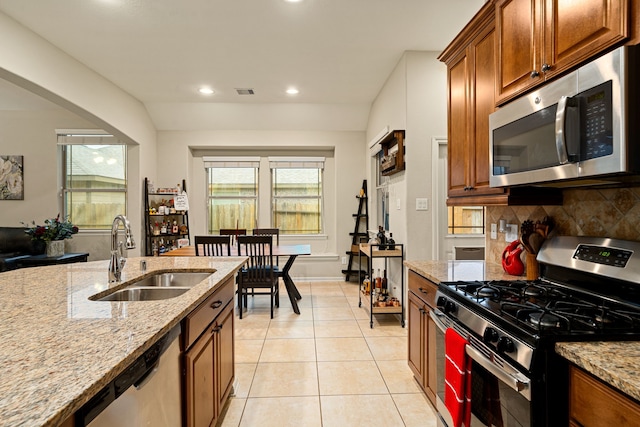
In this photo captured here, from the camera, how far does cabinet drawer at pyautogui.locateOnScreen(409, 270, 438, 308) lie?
6.06 ft

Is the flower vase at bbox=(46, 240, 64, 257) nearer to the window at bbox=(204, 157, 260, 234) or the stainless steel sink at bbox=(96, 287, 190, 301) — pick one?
the window at bbox=(204, 157, 260, 234)

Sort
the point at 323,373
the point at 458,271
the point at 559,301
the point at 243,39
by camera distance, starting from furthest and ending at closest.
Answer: the point at 243,39
the point at 323,373
the point at 458,271
the point at 559,301

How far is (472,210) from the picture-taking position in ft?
11.5

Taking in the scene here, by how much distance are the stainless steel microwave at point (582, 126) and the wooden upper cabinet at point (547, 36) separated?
0.25 feet

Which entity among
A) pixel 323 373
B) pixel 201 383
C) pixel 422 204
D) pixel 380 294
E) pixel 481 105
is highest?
pixel 481 105

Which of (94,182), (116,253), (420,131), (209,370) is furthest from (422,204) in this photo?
(94,182)

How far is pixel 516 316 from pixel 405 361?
5.62 ft

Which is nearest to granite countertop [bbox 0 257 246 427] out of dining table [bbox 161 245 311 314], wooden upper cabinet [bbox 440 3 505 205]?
wooden upper cabinet [bbox 440 3 505 205]

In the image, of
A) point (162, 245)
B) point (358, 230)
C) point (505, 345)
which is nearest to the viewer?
point (505, 345)

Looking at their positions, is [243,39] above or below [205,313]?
above

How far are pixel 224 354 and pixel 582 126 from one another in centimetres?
203

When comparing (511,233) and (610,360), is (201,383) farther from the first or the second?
(511,233)

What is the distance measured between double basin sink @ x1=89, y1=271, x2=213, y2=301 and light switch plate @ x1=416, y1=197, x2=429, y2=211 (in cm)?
222

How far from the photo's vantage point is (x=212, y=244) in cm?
354
